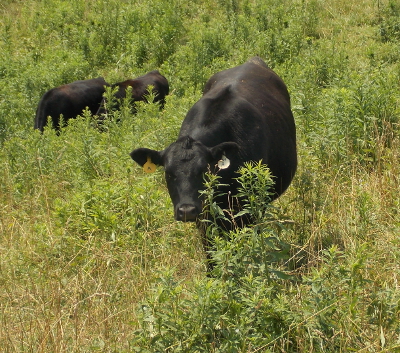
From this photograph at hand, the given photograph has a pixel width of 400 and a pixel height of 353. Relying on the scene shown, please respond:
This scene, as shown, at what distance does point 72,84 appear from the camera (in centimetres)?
1375

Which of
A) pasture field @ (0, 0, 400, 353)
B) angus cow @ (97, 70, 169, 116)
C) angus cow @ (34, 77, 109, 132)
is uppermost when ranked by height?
pasture field @ (0, 0, 400, 353)

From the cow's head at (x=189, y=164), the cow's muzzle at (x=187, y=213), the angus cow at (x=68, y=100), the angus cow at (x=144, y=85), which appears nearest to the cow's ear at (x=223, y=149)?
the cow's head at (x=189, y=164)

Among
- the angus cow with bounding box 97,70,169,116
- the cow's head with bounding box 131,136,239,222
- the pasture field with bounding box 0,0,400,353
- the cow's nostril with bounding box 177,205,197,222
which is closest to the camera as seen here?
the pasture field with bounding box 0,0,400,353

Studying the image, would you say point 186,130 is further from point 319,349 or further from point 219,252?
point 319,349

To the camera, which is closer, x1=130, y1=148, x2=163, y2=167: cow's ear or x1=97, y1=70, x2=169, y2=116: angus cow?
x1=130, y1=148, x2=163, y2=167: cow's ear

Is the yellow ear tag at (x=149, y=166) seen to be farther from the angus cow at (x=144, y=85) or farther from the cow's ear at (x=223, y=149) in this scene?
the angus cow at (x=144, y=85)

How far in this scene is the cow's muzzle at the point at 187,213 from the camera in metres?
5.18

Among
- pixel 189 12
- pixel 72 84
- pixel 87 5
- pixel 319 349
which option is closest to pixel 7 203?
pixel 319 349

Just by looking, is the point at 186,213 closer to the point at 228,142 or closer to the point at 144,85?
the point at 228,142

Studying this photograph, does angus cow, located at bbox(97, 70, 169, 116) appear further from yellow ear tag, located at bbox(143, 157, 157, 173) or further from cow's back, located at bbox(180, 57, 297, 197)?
yellow ear tag, located at bbox(143, 157, 157, 173)

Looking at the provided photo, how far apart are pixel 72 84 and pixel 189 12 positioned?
409cm

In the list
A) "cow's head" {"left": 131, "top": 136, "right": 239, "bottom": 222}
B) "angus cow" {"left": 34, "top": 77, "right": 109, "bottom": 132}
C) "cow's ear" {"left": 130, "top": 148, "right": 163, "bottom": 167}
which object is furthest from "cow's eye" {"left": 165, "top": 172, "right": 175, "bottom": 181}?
"angus cow" {"left": 34, "top": 77, "right": 109, "bottom": 132}

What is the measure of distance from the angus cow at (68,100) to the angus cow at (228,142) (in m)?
6.44

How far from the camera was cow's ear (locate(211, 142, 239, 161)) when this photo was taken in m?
5.55
